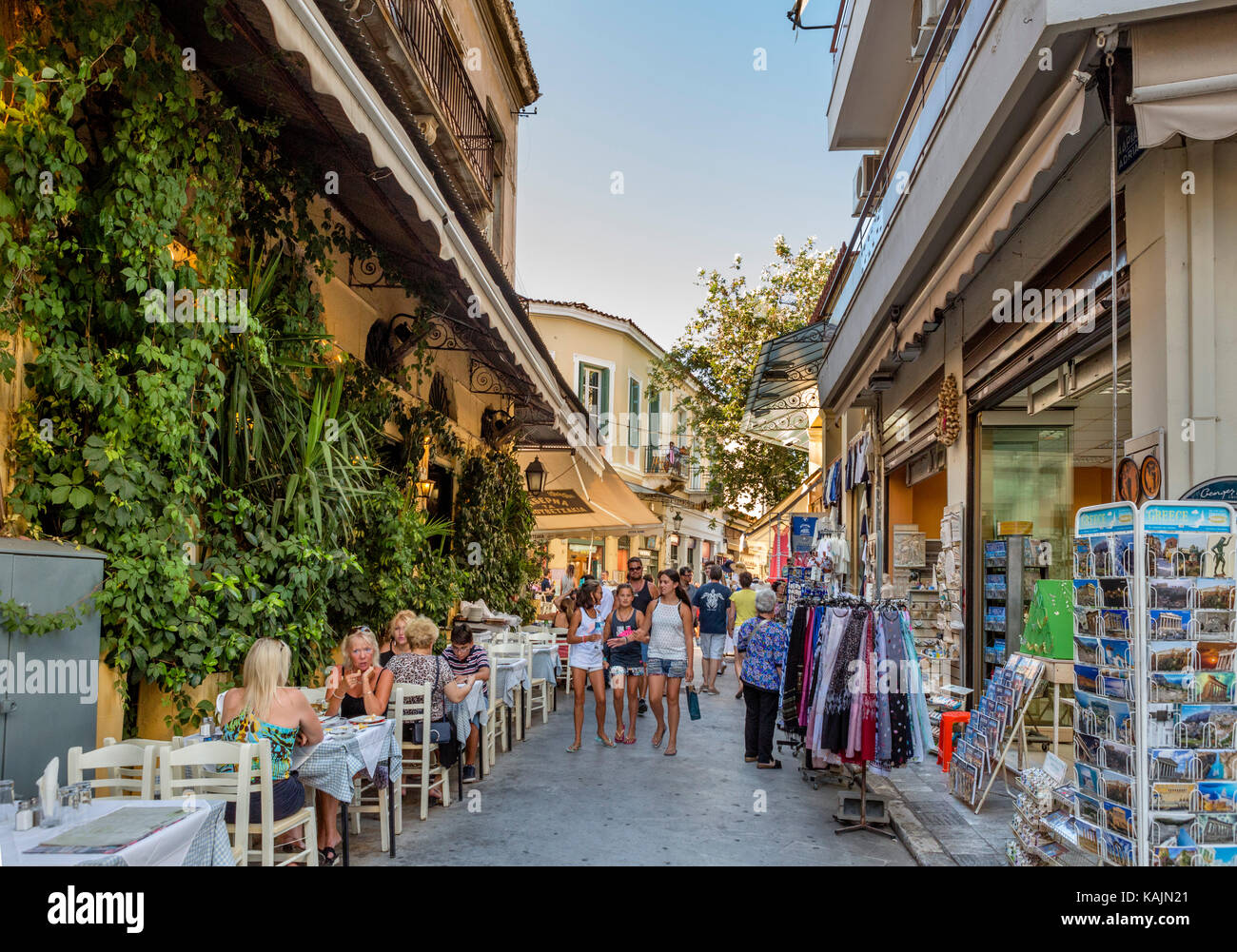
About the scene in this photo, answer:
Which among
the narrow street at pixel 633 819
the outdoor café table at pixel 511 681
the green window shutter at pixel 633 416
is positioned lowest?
the narrow street at pixel 633 819

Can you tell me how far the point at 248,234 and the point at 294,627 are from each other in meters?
2.71

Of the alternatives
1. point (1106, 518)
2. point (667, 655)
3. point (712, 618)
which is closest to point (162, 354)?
point (1106, 518)

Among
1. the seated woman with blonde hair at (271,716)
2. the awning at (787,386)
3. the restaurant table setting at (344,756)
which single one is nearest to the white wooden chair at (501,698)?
the restaurant table setting at (344,756)

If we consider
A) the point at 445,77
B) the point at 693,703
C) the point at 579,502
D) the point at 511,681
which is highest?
the point at 445,77

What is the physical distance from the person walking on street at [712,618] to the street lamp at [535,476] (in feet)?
11.5

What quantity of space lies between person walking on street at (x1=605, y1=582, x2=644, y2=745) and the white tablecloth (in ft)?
3.17

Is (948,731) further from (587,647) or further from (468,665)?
(468,665)

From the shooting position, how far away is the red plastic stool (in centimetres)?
841

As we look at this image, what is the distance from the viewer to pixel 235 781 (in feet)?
14.5

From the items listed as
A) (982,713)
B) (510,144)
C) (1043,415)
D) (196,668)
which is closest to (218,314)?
(196,668)

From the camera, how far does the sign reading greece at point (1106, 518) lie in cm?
425

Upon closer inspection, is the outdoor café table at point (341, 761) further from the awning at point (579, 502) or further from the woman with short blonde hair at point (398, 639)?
the awning at point (579, 502)

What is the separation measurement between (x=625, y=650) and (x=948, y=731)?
327cm

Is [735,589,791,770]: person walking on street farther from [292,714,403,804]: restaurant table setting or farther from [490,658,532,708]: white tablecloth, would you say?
[292,714,403,804]: restaurant table setting
